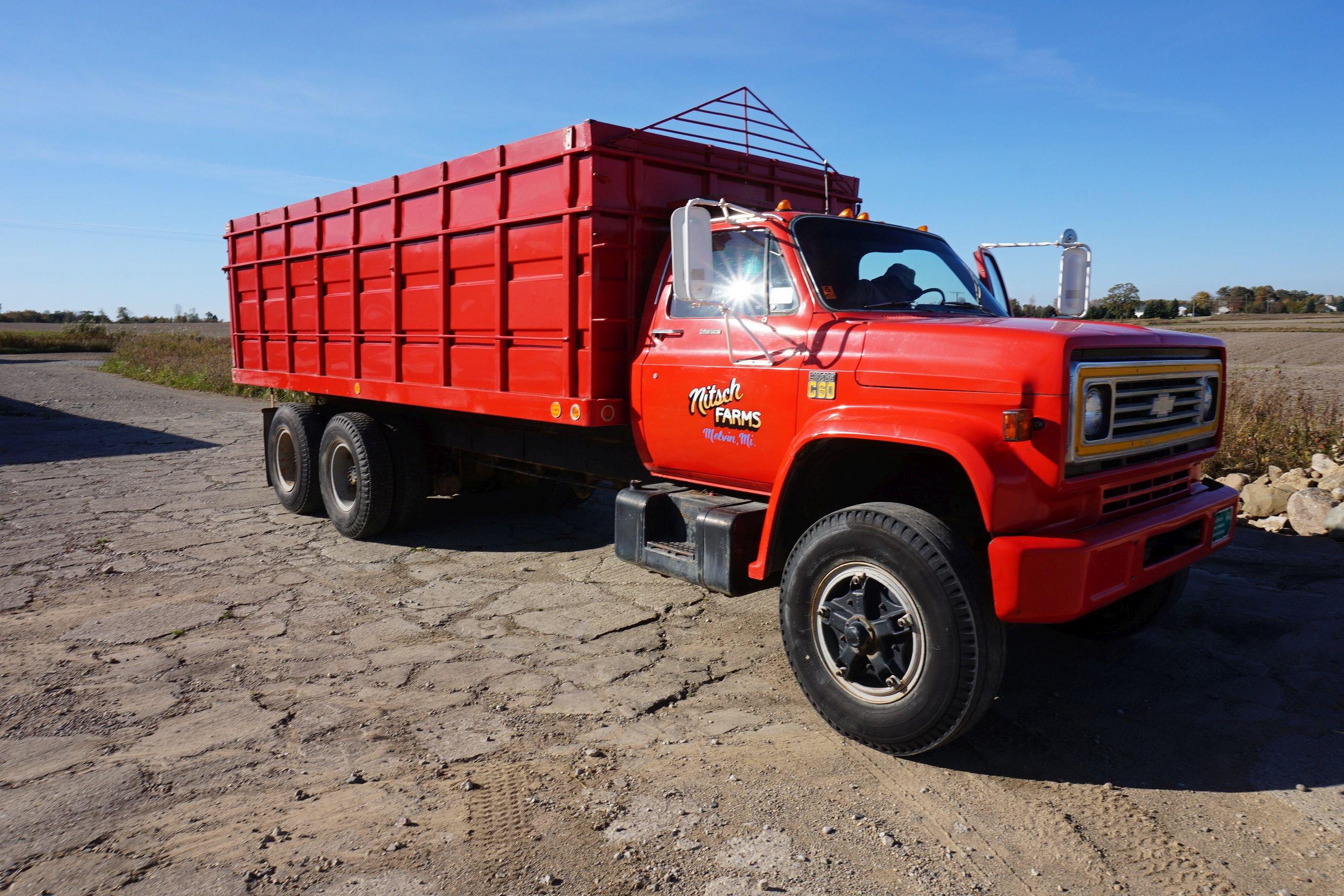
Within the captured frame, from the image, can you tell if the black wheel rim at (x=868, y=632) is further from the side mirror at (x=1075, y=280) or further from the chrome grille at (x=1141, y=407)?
the side mirror at (x=1075, y=280)

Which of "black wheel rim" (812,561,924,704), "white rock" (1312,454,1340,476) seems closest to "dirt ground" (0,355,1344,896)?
"black wheel rim" (812,561,924,704)

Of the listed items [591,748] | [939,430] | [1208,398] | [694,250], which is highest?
[694,250]

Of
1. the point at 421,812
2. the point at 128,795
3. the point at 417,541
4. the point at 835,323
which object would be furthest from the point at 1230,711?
the point at 417,541

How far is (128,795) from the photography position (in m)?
3.21

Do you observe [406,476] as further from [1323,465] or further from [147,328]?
[147,328]

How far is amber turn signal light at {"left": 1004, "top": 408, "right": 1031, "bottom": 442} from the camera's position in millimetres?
3285

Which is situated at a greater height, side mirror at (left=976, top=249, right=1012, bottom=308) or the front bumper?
side mirror at (left=976, top=249, right=1012, bottom=308)

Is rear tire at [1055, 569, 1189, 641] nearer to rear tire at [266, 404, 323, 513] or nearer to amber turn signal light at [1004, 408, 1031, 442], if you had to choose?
amber turn signal light at [1004, 408, 1031, 442]

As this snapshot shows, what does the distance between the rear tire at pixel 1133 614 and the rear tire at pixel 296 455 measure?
6.00 metres

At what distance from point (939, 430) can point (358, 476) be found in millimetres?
4989

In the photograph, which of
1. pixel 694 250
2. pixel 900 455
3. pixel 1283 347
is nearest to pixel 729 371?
pixel 694 250

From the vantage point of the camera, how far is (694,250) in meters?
3.89

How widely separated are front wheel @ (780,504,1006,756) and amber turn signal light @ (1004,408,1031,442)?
1.39ft

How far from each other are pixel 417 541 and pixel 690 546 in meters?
3.29
